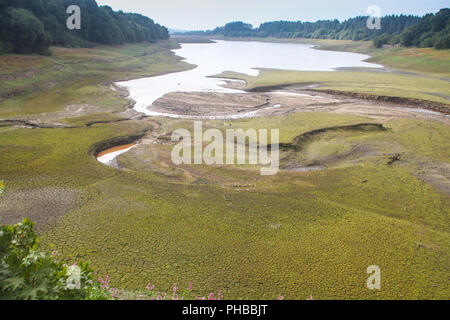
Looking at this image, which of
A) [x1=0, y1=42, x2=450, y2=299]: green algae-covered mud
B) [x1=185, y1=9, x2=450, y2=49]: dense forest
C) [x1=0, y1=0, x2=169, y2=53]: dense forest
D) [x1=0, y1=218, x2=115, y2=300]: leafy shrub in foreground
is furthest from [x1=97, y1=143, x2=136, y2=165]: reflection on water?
[x1=185, y1=9, x2=450, y2=49]: dense forest

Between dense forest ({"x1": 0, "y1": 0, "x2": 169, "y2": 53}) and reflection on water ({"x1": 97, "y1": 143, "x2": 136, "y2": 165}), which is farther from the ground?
dense forest ({"x1": 0, "y1": 0, "x2": 169, "y2": 53})

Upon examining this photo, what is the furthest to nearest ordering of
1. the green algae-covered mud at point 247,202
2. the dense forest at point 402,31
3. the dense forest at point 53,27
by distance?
the dense forest at point 402,31, the dense forest at point 53,27, the green algae-covered mud at point 247,202

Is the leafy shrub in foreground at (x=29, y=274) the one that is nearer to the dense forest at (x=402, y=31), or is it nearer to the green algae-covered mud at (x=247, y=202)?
the green algae-covered mud at (x=247, y=202)

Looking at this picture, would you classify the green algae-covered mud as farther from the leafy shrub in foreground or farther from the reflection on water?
the leafy shrub in foreground

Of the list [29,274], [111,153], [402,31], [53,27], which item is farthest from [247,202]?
[402,31]

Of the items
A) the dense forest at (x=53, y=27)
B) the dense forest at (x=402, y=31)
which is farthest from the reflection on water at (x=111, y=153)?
the dense forest at (x=402, y=31)
